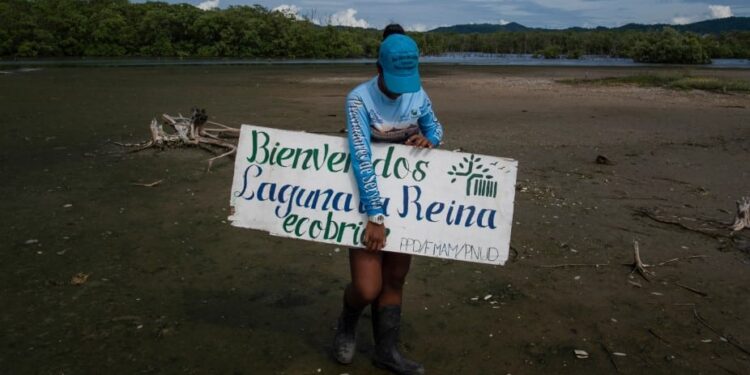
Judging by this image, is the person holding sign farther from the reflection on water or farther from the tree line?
the tree line

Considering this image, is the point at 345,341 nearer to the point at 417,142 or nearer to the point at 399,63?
the point at 417,142

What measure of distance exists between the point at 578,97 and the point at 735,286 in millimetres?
23317

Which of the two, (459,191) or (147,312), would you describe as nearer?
(459,191)

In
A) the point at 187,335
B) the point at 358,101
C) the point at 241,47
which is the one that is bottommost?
the point at 187,335

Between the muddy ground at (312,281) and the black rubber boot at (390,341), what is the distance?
29 cm

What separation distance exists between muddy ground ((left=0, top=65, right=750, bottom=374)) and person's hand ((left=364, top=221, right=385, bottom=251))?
104cm

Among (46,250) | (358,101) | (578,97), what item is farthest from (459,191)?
(578,97)

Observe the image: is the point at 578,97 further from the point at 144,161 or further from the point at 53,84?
the point at 53,84

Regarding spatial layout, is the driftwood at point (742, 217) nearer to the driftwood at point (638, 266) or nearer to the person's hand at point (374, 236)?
the driftwood at point (638, 266)

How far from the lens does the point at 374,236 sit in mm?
3094

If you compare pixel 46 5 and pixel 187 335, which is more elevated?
pixel 46 5

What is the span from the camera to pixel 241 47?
298ft

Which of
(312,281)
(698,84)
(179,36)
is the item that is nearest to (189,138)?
(312,281)

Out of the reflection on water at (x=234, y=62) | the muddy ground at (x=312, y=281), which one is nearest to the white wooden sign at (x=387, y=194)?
the muddy ground at (x=312, y=281)
